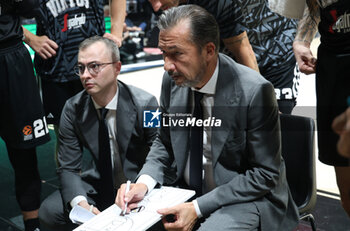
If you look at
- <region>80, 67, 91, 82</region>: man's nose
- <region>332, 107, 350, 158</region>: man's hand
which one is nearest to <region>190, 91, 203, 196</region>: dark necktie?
<region>80, 67, 91, 82</region>: man's nose

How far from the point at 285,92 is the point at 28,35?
1337 mm

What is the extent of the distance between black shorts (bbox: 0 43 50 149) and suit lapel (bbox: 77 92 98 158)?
355mm

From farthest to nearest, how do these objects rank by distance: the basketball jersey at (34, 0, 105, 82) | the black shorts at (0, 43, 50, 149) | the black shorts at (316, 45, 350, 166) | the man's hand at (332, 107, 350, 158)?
1. the basketball jersey at (34, 0, 105, 82)
2. the black shorts at (0, 43, 50, 149)
3. the black shorts at (316, 45, 350, 166)
4. the man's hand at (332, 107, 350, 158)

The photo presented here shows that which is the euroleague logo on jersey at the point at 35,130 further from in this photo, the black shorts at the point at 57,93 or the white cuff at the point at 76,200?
the white cuff at the point at 76,200

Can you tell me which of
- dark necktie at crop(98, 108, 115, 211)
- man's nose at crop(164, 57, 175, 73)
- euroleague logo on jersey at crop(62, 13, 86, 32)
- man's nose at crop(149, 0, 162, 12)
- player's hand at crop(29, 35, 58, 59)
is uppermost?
man's nose at crop(149, 0, 162, 12)

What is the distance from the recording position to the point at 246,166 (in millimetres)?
1503

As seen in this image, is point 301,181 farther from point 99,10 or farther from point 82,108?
point 99,10

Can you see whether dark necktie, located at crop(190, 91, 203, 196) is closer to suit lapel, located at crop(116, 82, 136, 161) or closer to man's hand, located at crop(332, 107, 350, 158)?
suit lapel, located at crop(116, 82, 136, 161)

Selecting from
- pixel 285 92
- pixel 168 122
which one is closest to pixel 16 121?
pixel 168 122

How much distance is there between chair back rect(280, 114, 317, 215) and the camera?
1616mm

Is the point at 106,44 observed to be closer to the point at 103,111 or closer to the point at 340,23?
the point at 103,111

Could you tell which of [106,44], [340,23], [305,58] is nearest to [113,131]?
[106,44]

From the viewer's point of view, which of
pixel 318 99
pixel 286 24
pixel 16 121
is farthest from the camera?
pixel 16 121

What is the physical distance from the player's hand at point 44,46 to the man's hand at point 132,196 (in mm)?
1031
